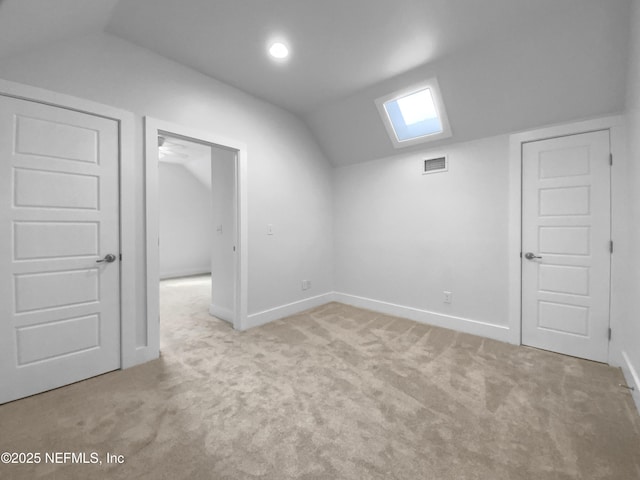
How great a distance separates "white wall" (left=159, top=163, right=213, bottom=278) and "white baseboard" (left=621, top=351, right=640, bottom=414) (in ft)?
22.5

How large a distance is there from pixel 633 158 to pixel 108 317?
428 centimetres

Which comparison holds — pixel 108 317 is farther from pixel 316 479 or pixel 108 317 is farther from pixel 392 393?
pixel 392 393

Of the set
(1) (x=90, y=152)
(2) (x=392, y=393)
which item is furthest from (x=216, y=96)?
A: (2) (x=392, y=393)

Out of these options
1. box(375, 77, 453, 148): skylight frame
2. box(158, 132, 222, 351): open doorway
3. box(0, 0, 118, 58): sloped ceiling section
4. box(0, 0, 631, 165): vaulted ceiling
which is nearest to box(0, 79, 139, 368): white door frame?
box(0, 0, 118, 58): sloped ceiling section

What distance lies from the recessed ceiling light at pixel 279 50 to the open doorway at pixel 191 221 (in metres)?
0.98

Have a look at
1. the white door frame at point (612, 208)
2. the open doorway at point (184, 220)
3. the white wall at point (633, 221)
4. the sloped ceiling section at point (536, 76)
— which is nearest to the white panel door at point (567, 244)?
the white door frame at point (612, 208)

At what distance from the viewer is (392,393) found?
1.94 metres

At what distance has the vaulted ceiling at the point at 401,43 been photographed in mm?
1896

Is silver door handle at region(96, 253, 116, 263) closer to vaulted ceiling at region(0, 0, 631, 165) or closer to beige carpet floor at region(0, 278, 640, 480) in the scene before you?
beige carpet floor at region(0, 278, 640, 480)

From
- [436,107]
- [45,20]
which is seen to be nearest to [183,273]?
[45,20]

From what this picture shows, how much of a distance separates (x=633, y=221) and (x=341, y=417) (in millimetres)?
2564

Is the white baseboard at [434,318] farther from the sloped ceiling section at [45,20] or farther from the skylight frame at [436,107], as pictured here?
the sloped ceiling section at [45,20]

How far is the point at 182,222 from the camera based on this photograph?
7.24m

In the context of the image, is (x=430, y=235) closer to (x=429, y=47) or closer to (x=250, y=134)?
(x=429, y=47)
